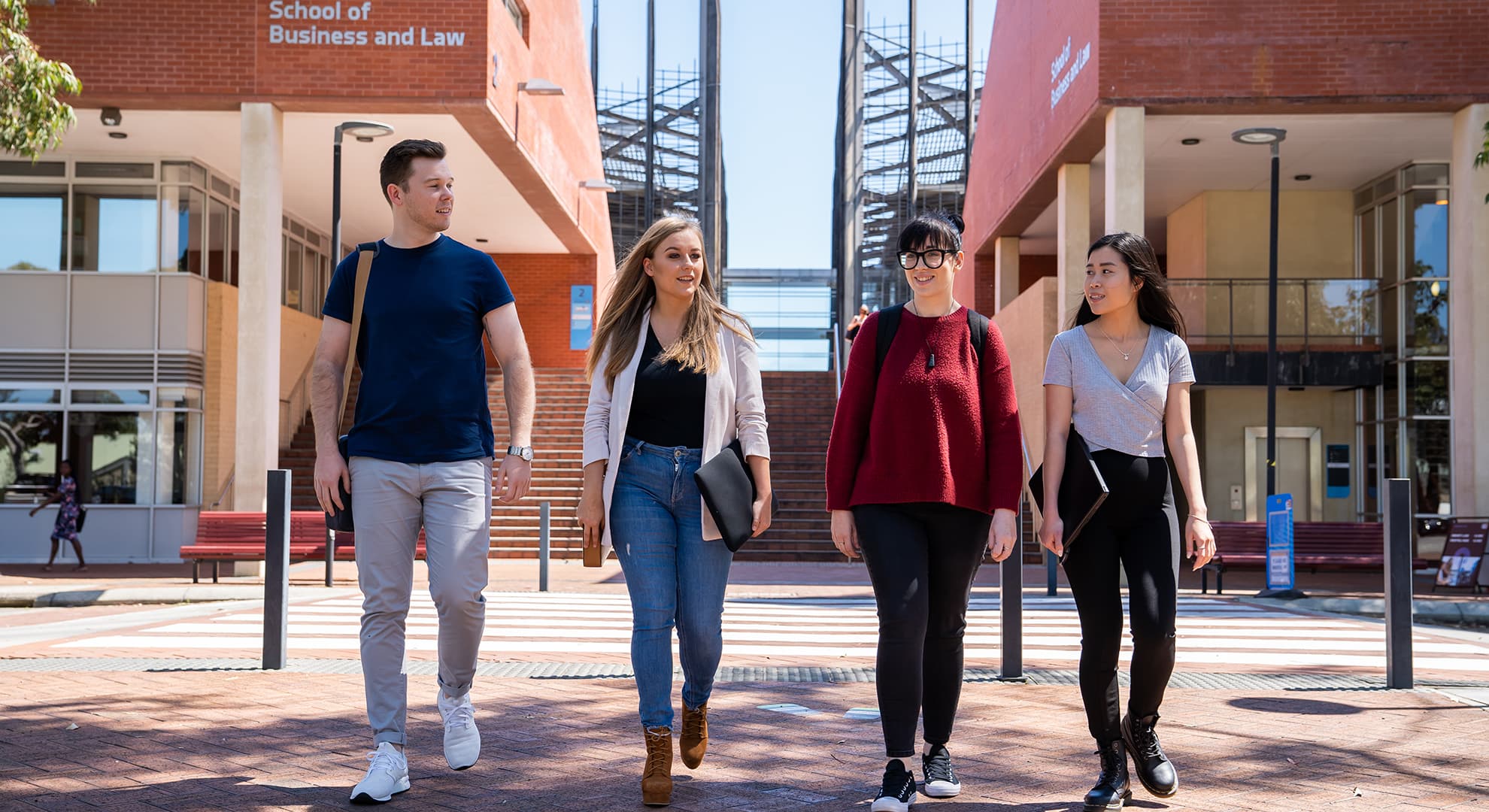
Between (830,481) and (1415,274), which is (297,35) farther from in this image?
(1415,274)

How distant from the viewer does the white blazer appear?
4.41 m

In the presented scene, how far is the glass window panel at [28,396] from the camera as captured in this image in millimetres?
20250

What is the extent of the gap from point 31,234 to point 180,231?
210 cm

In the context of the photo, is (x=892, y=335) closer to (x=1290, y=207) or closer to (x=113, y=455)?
(x=113, y=455)

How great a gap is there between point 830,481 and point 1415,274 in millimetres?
19770

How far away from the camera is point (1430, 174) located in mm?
21125

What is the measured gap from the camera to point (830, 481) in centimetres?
443

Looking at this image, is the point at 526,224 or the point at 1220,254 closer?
the point at 1220,254

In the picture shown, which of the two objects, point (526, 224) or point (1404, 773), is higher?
point (526, 224)

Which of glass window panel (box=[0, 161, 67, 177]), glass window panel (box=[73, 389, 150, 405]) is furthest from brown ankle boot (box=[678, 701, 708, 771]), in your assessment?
glass window panel (box=[0, 161, 67, 177])

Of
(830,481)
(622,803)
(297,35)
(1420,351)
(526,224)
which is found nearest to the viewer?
(622,803)

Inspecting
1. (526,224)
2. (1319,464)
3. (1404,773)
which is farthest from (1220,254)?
(1404,773)

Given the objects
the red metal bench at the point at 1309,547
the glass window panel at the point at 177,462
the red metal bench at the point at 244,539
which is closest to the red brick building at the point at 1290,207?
the red metal bench at the point at 1309,547

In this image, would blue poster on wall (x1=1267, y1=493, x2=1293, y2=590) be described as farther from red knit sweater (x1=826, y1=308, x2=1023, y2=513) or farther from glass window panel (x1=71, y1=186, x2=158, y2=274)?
glass window panel (x1=71, y1=186, x2=158, y2=274)
